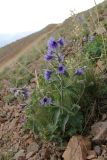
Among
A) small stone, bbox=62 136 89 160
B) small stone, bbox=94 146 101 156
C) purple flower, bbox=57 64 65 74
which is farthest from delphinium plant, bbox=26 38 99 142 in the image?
small stone, bbox=94 146 101 156

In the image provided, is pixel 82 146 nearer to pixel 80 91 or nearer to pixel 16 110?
pixel 80 91

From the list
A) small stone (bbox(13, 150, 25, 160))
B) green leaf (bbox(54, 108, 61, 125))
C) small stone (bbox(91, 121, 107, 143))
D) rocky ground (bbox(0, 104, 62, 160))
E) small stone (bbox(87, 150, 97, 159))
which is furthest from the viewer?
small stone (bbox(13, 150, 25, 160))

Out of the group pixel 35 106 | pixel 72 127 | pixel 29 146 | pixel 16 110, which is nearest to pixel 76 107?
pixel 72 127

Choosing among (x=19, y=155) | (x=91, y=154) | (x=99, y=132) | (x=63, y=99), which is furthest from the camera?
(x=19, y=155)

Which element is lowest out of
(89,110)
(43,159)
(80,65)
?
(43,159)

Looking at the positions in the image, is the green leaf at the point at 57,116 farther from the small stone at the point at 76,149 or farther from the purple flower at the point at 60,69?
the purple flower at the point at 60,69

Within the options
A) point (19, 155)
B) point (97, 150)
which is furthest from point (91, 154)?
point (19, 155)

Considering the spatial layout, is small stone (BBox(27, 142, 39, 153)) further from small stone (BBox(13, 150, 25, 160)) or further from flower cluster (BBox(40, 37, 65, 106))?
flower cluster (BBox(40, 37, 65, 106))

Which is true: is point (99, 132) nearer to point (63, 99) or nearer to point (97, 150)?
point (97, 150)

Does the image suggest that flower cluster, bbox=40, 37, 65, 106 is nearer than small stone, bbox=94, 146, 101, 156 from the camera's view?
No

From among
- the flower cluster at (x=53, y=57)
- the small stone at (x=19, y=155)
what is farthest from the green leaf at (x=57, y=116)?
the small stone at (x=19, y=155)

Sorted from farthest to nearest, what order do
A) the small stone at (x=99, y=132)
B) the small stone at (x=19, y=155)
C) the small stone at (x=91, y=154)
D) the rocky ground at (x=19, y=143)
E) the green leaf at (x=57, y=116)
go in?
the small stone at (x=19, y=155)
the rocky ground at (x=19, y=143)
the green leaf at (x=57, y=116)
the small stone at (x=99, y=132)
the small stone at (x=91, y=154)
